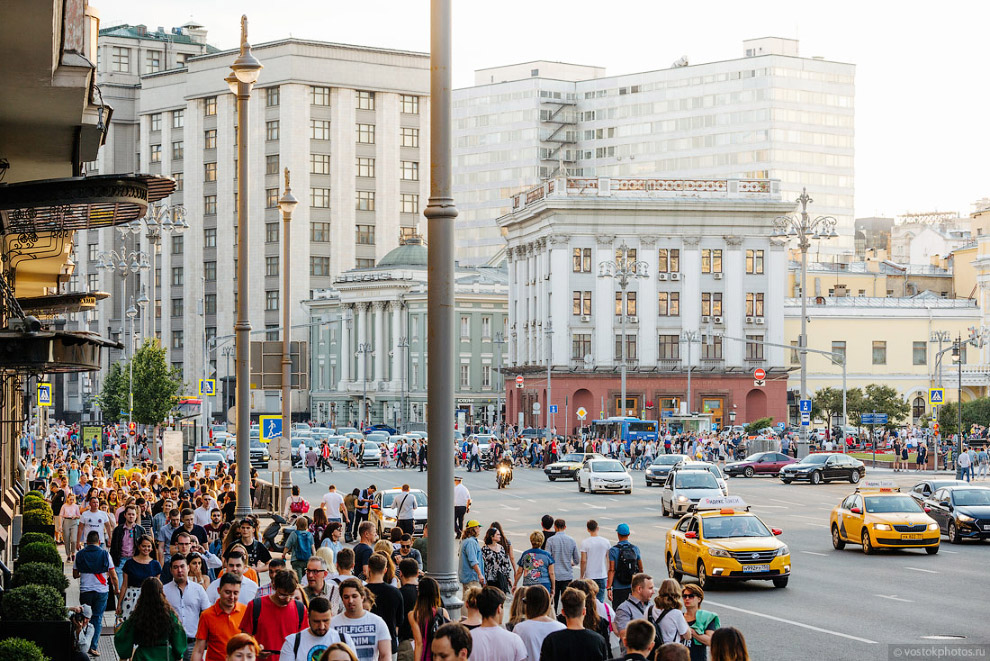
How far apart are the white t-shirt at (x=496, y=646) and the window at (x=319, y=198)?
13209 centimetres

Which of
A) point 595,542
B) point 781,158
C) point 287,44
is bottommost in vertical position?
point 595,542

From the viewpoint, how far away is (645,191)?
106 m

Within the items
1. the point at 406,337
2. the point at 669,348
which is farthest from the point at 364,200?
the point at 669,348

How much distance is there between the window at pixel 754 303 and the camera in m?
106

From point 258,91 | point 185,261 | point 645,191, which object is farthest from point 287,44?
point 645,191

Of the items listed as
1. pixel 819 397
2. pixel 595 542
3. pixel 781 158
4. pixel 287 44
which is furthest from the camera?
pixel 781 158

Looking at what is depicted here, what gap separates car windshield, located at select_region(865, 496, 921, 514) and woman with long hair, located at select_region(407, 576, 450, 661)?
21.6m

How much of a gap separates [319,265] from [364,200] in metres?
7.97

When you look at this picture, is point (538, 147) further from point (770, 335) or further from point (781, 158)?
point (770, 335)

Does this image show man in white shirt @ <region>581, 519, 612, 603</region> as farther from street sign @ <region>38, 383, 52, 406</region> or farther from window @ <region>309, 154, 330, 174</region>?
window @ <region>309, 154, 330, 174</region>

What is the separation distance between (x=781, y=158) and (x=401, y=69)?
133 feet

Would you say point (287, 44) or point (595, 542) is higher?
point (287, 44)

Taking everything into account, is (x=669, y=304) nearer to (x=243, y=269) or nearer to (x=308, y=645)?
(x=243, y=269)

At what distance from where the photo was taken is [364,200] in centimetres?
14188
